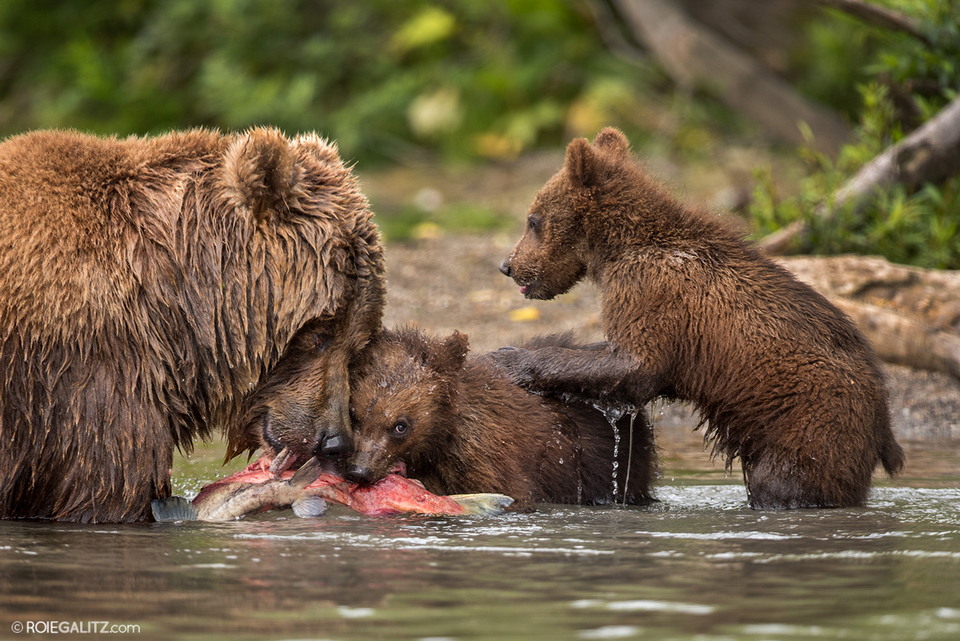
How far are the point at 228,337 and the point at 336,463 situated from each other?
2.47ft

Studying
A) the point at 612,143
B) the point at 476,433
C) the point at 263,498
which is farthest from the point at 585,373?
the point at 263,498

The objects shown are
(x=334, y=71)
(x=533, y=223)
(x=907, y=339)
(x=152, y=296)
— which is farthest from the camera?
(x=334, y=71)

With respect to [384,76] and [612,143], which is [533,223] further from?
[384,76]

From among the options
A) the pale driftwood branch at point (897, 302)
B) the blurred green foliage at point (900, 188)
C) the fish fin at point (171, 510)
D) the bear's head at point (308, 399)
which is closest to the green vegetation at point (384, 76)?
the blurred green foliage at point (900, 188)

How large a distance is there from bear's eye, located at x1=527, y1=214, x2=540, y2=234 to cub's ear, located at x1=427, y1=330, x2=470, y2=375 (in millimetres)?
1056

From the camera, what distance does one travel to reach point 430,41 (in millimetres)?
17016

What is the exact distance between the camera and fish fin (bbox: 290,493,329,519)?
5.73 metres

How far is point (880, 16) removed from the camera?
978 centimetres

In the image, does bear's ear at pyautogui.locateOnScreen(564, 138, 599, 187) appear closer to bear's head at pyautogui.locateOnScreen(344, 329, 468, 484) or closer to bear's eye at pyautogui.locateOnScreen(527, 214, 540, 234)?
bear's eye at pyautogui.locateOnScreen(527, 214, 540, 234)

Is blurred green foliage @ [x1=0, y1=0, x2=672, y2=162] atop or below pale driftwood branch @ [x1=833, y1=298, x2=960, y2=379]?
atop

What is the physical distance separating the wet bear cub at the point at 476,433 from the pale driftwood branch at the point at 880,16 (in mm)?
4124

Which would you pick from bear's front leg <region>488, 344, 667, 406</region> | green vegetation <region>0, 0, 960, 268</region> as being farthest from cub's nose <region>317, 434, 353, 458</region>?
green vegetation <region>0, 0, 960, 268</region>

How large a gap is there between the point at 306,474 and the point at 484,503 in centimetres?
78

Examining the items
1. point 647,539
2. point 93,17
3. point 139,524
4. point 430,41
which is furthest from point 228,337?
point 93,17
